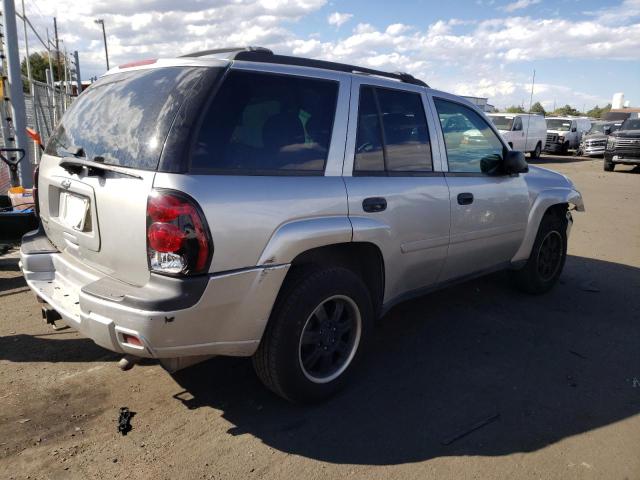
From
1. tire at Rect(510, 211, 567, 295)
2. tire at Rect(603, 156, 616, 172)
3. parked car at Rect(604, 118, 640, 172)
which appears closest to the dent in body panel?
tire at Rect(510, 211, 567, 295)

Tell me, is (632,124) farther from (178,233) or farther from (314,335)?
(178,233)

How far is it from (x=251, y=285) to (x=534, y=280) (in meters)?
3.53

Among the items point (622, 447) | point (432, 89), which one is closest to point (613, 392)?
point (622, 447)

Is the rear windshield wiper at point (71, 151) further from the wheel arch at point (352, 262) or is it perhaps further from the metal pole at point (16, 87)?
the metal pole at point (16, 87)

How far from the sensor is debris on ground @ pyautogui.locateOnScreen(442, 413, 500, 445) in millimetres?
2908

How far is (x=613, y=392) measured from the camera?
11.5ft

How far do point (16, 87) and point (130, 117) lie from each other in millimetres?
5671

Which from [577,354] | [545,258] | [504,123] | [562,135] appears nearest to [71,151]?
[577,354]

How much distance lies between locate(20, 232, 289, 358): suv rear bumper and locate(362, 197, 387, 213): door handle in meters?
0.71

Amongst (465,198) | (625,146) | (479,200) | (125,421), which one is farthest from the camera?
(625,146)

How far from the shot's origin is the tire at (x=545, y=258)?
5121 millimetres

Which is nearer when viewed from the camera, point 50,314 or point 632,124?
point 50,314

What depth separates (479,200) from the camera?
4160 mm

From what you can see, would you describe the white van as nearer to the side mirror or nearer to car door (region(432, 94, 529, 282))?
car door (region(432, 94, 529, 282))
